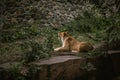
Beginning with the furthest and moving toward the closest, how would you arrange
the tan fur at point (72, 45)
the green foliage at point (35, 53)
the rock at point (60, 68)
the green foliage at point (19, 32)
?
the green foliage at point (19, 32)
the tan fur at point (72, 45)
the green foliage at point (35, 53)
the rock at point (60, 68)

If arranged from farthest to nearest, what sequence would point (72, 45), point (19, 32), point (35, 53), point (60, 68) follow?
point (19, 32) → point (72, 45) → point (35, 53) → point (60, 68)

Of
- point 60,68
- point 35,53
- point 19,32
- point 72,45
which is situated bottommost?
point 60,68

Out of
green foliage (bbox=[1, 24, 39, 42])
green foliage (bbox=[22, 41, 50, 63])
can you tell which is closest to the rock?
green foliage (bbox=[22, 41, 50, 63])

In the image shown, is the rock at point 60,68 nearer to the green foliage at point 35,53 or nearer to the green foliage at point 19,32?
the green foliage at point 35,53

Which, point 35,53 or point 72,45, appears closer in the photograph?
point 35,53

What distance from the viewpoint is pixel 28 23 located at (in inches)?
560

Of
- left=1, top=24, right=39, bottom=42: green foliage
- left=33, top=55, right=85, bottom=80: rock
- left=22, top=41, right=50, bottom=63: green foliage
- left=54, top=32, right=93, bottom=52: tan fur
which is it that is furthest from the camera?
left=1, top=24, right=39, bottom=42: green foliage

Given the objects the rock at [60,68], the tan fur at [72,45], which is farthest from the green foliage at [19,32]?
the rock at [60,68]

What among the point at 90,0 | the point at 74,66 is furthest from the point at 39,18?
the point at 74,66

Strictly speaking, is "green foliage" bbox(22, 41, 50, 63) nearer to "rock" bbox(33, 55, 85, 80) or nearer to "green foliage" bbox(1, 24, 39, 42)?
"rock" bbox(33, 55, 85, 80)

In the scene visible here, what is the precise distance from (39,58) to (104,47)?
2.51 m

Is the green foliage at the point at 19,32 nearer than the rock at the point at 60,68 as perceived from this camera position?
No

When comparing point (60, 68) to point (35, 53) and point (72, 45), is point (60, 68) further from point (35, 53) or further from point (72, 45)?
point (72, 45)

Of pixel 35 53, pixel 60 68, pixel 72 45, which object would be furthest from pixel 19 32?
pixel 60 68
